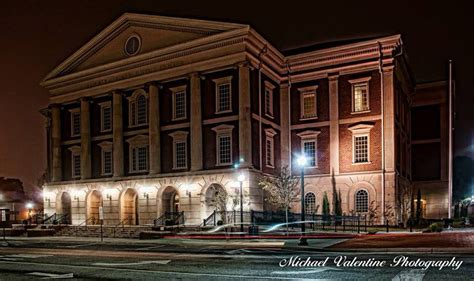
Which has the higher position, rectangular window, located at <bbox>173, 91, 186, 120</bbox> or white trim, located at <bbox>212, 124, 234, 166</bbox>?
rectangular window, located at <bbox>173, 91, 186, 120</bbox>

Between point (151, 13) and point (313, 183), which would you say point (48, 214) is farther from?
point (313, 183)

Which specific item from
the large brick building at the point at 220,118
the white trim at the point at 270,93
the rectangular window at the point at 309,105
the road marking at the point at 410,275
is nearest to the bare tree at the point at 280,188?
the large brick building at the point at 220,118

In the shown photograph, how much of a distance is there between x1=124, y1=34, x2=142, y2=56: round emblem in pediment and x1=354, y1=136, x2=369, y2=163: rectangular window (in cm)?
2112

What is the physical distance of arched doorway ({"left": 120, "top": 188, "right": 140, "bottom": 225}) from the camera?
46.1 m

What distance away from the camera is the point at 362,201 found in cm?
4188

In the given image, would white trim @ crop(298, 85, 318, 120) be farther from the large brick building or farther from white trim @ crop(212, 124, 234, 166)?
white trim @ crop(212, 124, 234, 166)

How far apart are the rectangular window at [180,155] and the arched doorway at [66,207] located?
1422cm

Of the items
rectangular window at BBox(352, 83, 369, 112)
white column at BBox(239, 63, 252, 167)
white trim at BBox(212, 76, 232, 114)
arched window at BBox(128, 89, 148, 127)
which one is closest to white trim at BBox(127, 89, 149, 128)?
arched window at BBox(128, 89, 148, 127)

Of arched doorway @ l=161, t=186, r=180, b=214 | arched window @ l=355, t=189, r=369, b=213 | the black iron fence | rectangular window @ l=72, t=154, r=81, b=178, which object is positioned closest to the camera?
the black iron fence

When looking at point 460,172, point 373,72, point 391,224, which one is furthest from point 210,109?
point 460,172

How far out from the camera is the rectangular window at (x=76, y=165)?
167 feet

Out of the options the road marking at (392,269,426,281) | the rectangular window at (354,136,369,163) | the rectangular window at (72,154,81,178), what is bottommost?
the road marking at (392,269,426,281)

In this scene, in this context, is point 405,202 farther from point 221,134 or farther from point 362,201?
point 221,134

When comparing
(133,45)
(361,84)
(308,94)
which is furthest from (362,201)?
(133,45)
